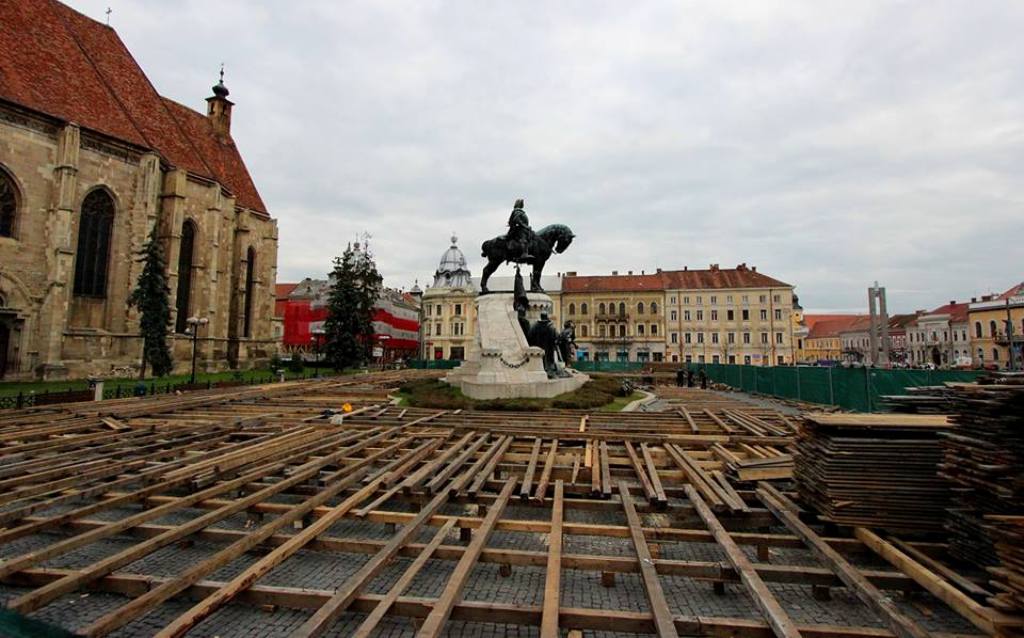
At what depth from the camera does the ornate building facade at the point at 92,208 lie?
2380cm

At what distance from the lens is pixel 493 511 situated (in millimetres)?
4988

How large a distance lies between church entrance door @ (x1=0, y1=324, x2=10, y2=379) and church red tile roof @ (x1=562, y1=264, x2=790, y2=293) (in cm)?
5052

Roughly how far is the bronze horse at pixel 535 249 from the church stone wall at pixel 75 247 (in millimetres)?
22729

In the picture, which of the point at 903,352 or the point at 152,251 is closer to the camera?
the point at 152,251

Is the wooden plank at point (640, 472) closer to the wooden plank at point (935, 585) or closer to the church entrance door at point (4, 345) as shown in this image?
the wooden plank at point (935, 585)

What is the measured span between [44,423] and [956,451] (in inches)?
638

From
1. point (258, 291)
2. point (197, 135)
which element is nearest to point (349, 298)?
point (258, 291)

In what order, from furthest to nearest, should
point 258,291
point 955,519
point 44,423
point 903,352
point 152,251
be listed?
point 903,352 < point 258,291 < point 152,251 < point 44,423 < point 955,519

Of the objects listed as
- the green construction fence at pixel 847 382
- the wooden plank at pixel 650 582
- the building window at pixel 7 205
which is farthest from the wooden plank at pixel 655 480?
the building window at pixel 7 205

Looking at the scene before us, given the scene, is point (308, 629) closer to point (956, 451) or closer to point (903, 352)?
point (956, 451)

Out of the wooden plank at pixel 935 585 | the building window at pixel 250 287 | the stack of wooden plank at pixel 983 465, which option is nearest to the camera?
the wooden plank at pixel 935 585

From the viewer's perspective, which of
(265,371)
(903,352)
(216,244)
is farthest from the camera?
(903,352)

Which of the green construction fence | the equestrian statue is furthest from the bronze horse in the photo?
the green construction fence

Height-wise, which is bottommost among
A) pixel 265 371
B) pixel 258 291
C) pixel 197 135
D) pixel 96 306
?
pixel 265 371
